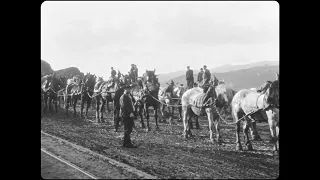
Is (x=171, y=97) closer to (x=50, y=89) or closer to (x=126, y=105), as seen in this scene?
(x=50, y=89)

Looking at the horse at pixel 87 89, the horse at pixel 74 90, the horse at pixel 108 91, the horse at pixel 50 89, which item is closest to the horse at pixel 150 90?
the horse at pixel 108 91

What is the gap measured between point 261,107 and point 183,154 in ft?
9.68

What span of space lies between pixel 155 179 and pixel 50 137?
5.99 metres

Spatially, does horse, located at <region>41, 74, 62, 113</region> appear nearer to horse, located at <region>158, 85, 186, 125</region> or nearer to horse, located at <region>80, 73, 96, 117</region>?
horse, located at <region>80, 73, 96, 117</region>

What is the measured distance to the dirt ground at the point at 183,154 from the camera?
6.54 meters

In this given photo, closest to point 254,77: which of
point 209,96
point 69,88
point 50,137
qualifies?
point 69,88

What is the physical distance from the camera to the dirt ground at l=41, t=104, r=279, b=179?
6.54m

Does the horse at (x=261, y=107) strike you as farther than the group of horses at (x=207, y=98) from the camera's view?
No

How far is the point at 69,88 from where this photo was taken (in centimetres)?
1925

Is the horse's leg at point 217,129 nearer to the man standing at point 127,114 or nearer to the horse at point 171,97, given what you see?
the man standing at point 127,114

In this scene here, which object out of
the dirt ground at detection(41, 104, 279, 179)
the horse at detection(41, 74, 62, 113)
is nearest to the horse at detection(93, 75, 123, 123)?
the dirt ground at detection(41, 104, 279, 179)

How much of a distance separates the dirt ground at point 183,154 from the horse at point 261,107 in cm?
91

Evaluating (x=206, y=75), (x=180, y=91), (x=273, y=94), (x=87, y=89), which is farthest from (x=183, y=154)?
(x=180, y=91)
